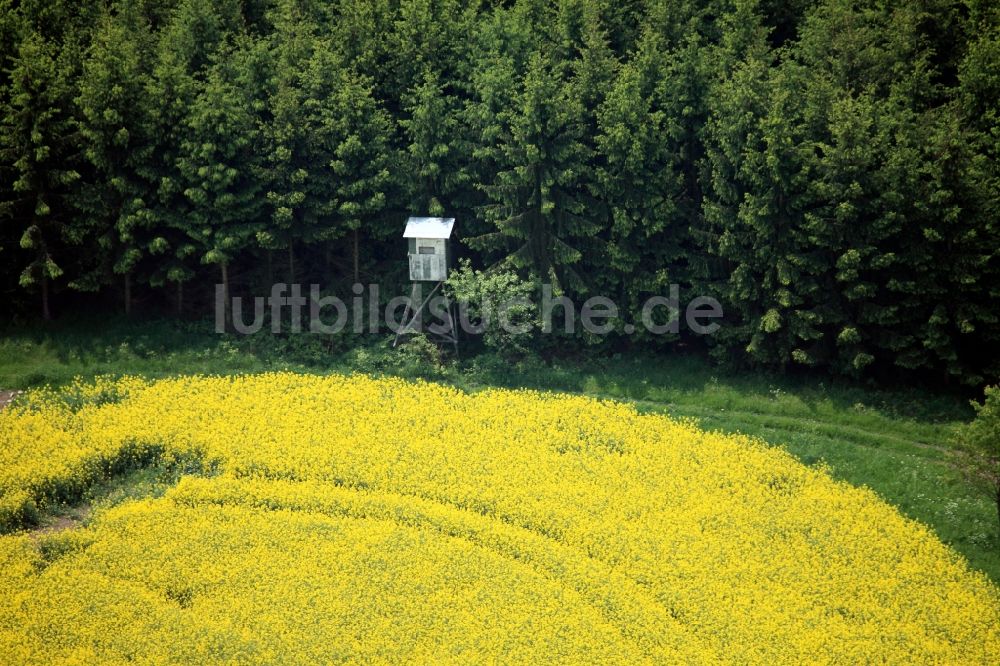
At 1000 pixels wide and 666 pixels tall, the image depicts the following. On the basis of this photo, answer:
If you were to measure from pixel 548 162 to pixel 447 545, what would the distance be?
18.8m

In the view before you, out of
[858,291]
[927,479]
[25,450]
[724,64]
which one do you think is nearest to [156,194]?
[25,450]

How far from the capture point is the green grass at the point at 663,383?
38.4m

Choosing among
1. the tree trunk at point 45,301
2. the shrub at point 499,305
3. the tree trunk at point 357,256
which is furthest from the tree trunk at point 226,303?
the shrub at point 499,305

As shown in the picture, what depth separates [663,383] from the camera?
44.0 meters

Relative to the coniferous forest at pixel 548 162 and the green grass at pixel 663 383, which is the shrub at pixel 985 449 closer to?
the green grass at pixel 663 383

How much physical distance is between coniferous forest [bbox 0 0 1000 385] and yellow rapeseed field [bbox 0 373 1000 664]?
6.84 metres

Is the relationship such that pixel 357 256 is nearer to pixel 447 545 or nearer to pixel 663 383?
pixel 663 383

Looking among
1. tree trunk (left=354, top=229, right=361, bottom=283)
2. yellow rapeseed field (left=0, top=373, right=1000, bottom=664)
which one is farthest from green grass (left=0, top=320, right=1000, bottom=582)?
tree trunk (left=354, top=229, right=361, bottom=283)

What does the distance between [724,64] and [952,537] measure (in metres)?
21.3

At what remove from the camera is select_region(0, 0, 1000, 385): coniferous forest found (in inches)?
1629

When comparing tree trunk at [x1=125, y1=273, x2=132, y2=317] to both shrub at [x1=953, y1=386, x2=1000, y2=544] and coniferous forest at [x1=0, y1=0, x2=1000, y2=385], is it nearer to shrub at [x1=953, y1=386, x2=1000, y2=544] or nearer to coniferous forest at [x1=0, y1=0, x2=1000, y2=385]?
coniferous forest at [x1=0, y1=0, x2=1000, y2=385]

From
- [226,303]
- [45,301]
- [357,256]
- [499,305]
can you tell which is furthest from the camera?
[357,256]

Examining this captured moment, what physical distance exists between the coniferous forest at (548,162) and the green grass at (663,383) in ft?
4.75

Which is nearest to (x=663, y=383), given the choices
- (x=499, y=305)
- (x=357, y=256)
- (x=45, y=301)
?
(x=499, y=305)
